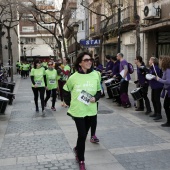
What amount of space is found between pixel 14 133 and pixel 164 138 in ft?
10.9

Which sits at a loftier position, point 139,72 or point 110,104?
point 139,72

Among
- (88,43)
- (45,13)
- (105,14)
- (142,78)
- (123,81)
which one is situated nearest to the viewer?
(142,78)

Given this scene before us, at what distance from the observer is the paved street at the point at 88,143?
493cm

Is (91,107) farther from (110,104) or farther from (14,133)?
(110,104)

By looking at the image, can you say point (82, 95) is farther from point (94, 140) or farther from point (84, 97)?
point (94, 140)

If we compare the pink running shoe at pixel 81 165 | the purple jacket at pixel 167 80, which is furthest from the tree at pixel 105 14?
the pink running shoe at pixel 81 165

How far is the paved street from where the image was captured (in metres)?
4.93

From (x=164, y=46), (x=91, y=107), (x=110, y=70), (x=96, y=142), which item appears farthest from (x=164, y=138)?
(x=164, y=46)

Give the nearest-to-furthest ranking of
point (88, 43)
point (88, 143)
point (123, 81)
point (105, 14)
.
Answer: point (88, 143) → point (123, 81) → point (88, 43) → point (105, 14)

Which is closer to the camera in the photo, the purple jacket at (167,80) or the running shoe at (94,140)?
the running shoe at (94,140)

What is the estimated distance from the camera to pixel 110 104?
37.3ft

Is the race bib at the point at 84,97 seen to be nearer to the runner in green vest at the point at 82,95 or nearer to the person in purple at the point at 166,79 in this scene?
the runner in green vest at the point at 82,95

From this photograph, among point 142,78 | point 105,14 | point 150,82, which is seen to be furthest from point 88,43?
point 150,82

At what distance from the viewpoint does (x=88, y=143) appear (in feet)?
20.0
